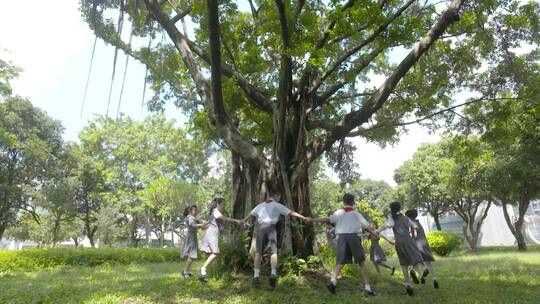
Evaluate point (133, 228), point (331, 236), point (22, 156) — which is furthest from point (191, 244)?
point (133, 228)

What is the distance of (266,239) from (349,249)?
55.4 inches

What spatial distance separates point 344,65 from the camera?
9133mm

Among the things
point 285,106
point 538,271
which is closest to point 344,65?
point 285,106

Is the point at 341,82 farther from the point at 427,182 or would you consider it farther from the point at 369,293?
the point at 427,182

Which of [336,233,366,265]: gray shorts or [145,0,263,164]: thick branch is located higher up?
[145,0,263,164]: thick branch

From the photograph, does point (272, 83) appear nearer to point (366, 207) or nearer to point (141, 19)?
point (141, 19)

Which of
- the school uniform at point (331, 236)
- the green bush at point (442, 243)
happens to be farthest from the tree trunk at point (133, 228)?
the school uniform at point (331, 236)

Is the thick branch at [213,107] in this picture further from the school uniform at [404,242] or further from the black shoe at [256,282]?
the school uniform at [404,242]

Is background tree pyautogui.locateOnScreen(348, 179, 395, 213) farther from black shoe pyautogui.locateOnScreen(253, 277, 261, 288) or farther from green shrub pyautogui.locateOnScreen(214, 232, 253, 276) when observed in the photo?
black shoe pyautogui.locateOnScreen(253, 277, 261, 288)

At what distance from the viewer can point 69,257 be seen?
15.2 m

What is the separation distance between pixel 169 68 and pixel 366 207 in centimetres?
1703

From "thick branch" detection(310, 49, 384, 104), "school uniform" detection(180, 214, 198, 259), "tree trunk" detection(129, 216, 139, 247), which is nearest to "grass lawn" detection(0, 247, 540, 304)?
"school uniform" detection(180, 214, 198, 259)

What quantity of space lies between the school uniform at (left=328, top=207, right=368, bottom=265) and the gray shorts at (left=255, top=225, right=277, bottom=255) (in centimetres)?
109

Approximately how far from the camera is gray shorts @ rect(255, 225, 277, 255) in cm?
679
